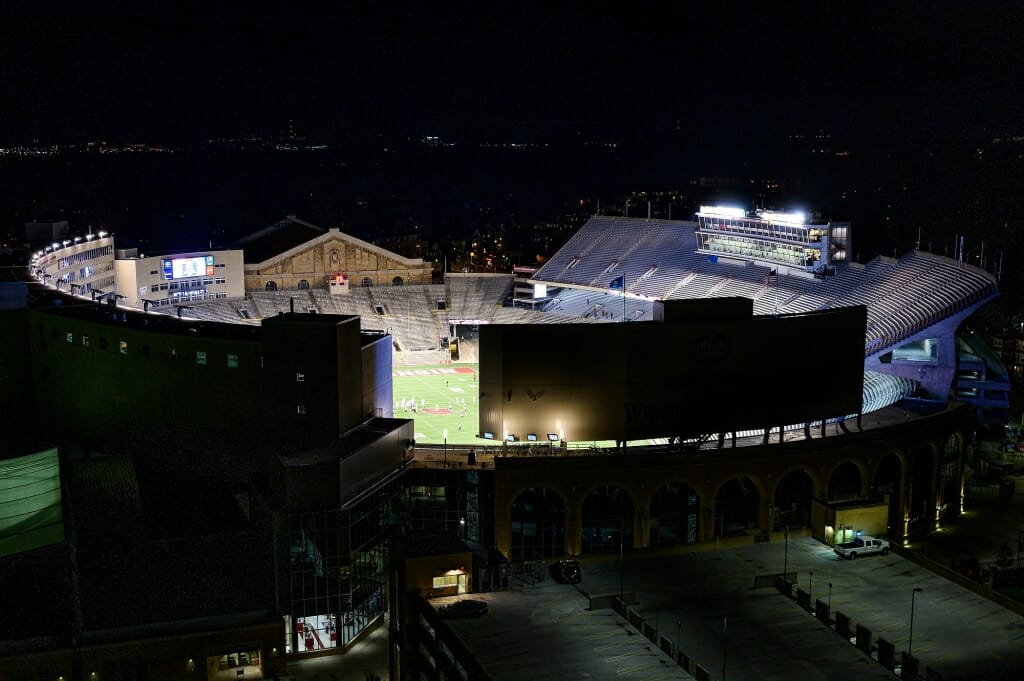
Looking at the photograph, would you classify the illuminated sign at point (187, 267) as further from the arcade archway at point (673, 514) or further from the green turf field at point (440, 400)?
the arcade archway at point (673, 514)

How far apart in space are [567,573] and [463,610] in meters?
3.83

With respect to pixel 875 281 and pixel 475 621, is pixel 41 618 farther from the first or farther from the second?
pixel 875 281

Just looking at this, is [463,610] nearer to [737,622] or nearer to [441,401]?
[737,622]

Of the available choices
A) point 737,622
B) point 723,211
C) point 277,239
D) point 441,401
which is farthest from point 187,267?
point 737,622

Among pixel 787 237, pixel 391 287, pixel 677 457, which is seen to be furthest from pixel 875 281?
pixel 391 287

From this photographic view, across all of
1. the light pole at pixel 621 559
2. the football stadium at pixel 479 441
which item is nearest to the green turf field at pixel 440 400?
the football stadium at pixel 479 441

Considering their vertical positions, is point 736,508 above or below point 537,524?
above

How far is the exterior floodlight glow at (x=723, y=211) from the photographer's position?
79.6 m

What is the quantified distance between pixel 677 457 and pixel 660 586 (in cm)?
1213

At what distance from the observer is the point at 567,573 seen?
31891 millimetres

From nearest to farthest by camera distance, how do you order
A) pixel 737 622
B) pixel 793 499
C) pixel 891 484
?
pixel 737 622, pixel 793 499, pixel 891 484

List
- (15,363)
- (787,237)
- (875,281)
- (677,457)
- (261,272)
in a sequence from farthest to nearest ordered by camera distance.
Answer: (261,272) → (787,237) → (875,281) → (15,363) → (677,457)

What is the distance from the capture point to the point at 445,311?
86.8 metres

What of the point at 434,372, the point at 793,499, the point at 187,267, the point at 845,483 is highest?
the point at 187,267
